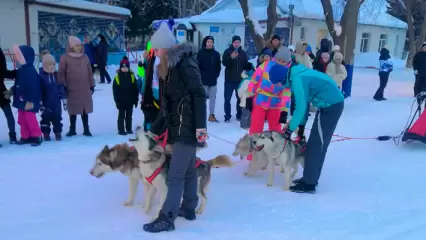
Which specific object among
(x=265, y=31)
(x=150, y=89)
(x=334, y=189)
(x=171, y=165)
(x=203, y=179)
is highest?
(x=265, y=31)

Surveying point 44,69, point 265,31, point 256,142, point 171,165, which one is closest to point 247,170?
point 256,142

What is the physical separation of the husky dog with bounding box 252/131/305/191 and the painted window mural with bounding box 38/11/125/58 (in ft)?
43.0

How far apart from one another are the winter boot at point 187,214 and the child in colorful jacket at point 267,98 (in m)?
2.03

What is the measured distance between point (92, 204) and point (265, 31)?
Result: 13.2m

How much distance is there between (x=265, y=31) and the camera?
634 inches

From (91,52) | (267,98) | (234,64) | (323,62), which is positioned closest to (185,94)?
(267,98)

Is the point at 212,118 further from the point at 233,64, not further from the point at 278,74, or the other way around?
the point at 278,74

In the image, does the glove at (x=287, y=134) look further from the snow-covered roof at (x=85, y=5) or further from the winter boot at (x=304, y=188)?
the snow-covered roof at (x=85, y=5)

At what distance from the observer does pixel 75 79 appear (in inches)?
265

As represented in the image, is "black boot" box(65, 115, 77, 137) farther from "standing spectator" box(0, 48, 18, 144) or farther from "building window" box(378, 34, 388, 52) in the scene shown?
"building window" box(378, 34, 388, 52)

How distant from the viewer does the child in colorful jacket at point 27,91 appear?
615 centimetres

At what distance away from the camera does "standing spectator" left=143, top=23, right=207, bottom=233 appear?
332cm

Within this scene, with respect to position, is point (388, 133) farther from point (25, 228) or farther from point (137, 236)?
point (25, 228)

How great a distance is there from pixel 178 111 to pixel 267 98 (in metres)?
2.28
